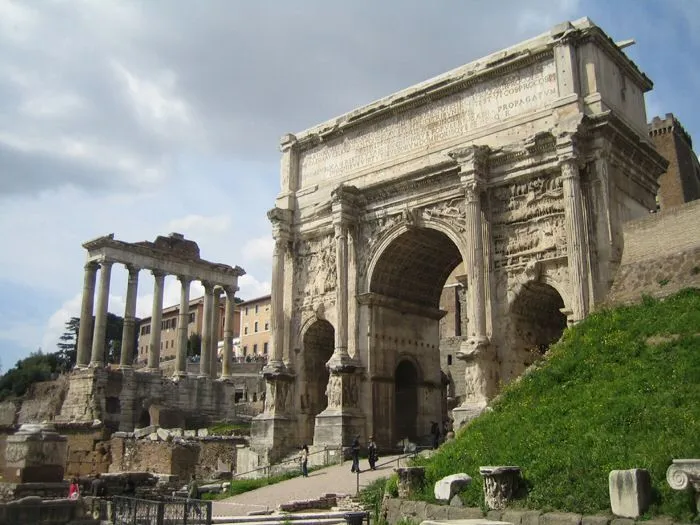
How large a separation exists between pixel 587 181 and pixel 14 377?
50.6 m

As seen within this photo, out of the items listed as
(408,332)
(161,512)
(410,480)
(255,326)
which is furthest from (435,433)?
(255,326)

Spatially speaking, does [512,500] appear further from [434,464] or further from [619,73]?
[619,73]

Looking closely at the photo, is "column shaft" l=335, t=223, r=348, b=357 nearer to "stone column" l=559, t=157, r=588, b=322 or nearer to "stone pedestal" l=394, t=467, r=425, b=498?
"stone column" l=559, t=157, r=588, b=322

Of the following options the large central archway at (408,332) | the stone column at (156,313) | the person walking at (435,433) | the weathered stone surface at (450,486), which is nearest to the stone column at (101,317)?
the stone column at (156,313)

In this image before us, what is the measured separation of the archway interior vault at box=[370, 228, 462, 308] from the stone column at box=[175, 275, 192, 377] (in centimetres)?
2347

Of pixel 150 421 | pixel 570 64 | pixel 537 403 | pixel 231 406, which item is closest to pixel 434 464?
pixel 537 403

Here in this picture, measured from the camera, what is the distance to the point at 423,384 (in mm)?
26406

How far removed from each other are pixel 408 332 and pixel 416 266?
2446 millimetres

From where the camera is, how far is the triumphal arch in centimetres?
2069

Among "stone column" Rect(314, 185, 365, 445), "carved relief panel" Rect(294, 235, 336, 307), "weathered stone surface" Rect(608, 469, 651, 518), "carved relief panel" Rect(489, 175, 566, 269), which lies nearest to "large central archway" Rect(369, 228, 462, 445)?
"stone column" Rect(314, 185, 365, 445)

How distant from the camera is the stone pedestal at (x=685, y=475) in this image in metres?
8.96

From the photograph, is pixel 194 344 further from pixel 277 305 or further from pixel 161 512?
pixel 161 512

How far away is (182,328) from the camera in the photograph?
47.6 meters

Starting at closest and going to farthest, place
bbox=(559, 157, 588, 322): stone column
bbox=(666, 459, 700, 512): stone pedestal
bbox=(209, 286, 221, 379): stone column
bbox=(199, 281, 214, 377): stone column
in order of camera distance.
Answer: bbox=(666, 459, 700, 512): stone pedestal < bbox=(559, 157, 588, 322): stone column < bbox=(199, 281, 214, 377): stone column < bbox=(209, 286, 221, 379): stone column
